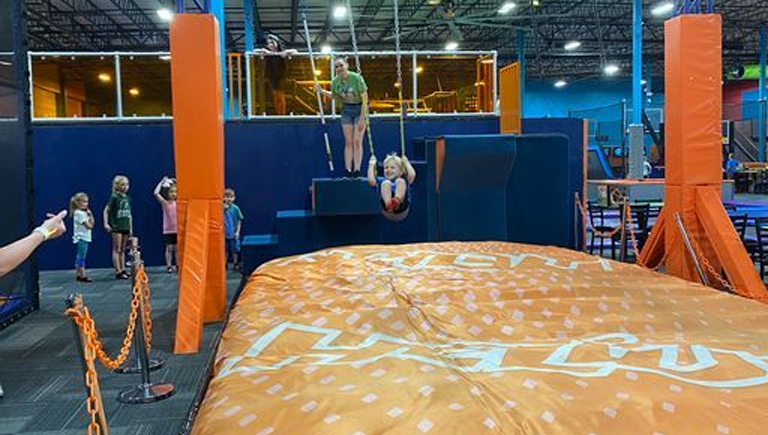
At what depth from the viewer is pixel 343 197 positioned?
8.16 meters

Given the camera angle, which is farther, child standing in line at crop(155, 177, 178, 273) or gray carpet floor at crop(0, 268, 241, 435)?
child standing in line at crop(155, 177, 178, 273)

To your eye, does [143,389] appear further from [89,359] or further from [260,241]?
[260,241]

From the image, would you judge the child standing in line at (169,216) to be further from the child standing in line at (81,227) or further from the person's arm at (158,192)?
the child standing in line at (81,227)

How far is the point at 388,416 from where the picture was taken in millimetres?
2625

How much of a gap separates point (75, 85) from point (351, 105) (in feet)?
29.3

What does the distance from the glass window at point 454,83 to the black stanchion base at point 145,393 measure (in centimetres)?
833

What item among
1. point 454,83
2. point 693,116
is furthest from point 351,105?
point 454,83

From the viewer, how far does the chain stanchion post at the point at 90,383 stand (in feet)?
8.48

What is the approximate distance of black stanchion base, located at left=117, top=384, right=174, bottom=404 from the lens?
4320 millimetres

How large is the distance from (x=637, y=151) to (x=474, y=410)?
13.9 metres

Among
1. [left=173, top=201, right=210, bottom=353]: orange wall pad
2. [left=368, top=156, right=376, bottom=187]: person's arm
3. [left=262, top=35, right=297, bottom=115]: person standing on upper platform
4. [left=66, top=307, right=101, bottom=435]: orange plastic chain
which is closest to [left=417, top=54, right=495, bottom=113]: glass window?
[left=262, top=35, right=297, bottom=115]: person standing on upper platform

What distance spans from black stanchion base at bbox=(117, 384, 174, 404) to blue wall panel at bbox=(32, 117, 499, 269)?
6132 mm

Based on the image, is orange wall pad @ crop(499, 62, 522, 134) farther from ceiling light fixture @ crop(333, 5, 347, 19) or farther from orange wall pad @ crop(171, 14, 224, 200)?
ceiling light fixture @ crop(333, 5, 347, 19)

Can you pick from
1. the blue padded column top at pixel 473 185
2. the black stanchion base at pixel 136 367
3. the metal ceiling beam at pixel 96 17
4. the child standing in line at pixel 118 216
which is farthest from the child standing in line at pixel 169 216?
the metal ceiling beam at pixel 96 17
